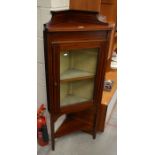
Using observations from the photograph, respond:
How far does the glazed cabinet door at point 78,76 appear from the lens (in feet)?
5.01

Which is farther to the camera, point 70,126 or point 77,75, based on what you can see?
point 70,126

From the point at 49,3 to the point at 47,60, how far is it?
431mm

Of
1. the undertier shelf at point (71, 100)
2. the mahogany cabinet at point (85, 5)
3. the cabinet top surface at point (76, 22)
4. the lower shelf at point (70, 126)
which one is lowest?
the lower shelf at point (70, 126)

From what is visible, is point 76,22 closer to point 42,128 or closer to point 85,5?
point 85,5

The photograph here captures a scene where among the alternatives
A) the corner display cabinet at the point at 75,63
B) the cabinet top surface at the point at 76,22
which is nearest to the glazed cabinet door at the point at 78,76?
the corner display cabinet at the point at 75,63

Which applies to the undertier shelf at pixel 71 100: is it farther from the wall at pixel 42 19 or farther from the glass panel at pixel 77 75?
the wall at pixel 42 19

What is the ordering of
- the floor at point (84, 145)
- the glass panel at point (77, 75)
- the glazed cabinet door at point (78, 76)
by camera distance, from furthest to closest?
the floor at point (84, 145) → the glass panel at point (77, 75) → the glazed cabinet door at point (78, 76)

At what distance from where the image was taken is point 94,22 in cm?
150

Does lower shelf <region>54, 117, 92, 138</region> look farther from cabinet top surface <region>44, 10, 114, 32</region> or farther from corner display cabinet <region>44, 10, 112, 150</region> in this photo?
cabinet top surface <region>44, 10, 114, 32</region>

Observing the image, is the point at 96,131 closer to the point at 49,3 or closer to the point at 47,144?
the point at 47,144

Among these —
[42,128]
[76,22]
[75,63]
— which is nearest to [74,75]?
[75,63]

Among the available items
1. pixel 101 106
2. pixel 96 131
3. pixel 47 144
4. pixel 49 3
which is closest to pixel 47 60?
pixel 49 3

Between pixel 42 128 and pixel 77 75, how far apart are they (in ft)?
2.01

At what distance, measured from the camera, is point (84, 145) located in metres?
1.89
